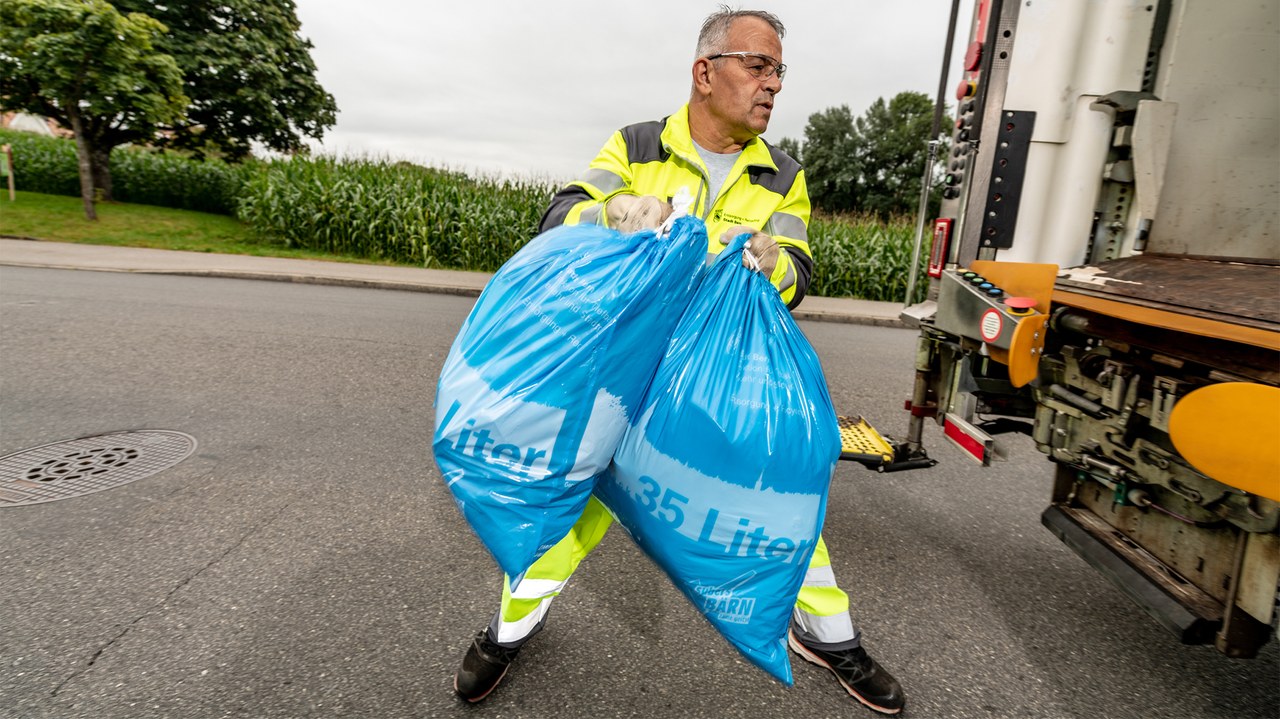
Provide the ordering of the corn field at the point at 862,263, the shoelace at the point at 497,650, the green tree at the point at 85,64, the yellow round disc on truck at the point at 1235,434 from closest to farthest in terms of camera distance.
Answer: the yellow round disc on truck at the point at 1235,434, the shoelace at the point at 497,650, the corn field at the point at 862,263, the green tree at the point at 85,64

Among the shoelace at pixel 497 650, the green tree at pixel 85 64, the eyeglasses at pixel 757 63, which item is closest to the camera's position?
the eyeglasses at pixel 757 63

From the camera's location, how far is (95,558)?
2498 mm

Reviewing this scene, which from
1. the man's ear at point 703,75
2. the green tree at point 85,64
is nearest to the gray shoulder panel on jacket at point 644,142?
the man's ear at point 703,75

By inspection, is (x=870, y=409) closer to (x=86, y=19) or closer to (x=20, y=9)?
(x=86, y=19)

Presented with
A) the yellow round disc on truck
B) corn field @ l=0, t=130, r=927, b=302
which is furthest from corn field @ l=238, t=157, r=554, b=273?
the yellow round disc on truck

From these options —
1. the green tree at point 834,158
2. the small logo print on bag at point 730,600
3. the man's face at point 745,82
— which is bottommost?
the small logo print on bag at point 730,600

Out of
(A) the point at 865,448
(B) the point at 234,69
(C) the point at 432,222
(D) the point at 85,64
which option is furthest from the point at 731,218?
(B) the point at 234,69

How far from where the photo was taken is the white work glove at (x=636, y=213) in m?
1.70

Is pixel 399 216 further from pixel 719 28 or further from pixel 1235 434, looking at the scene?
pixel 1235 434

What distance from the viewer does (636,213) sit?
1712 millimetres

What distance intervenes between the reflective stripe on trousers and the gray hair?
1321 mm

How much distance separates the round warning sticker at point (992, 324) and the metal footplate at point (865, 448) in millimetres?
802

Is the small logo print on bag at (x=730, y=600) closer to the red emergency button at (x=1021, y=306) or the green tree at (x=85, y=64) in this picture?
the red emergency button at (x=1021, y=306)

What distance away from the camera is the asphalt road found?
1.95 m
